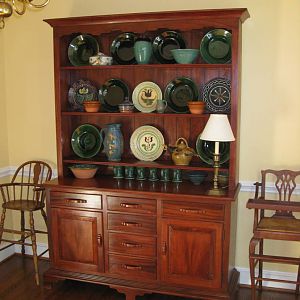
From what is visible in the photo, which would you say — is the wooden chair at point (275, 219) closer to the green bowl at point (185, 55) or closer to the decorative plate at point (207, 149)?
the decorative plate at point (207, 149)

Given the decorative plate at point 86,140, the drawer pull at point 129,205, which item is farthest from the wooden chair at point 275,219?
the decorative plate at point 86,140

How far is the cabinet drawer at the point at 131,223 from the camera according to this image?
9.57 ft

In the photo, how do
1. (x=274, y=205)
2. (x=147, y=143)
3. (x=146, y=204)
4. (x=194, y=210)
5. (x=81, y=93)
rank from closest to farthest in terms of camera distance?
1. (x=274, y=205)
2. (x=194, y=210)
3. (x=146, y=204)
4. (x=147, y=143)
5. (x=81, y=93)

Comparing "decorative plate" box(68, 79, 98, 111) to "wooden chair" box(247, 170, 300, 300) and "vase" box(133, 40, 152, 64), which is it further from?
"wooden chair" box(247, 170, 300, 300)

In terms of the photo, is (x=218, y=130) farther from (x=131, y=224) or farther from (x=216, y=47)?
(x=131, y=224)

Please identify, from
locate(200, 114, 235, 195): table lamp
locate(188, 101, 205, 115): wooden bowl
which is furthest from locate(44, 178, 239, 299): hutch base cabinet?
locate(188, 101, 205, 115): wooden bowl

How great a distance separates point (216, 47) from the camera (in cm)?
301

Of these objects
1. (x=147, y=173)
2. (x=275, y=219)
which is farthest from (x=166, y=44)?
(x=275, y=219)

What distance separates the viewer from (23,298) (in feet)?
10.1

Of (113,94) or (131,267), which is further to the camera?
(113,94)

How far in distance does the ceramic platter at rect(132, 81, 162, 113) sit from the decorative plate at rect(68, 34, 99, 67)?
49 cm

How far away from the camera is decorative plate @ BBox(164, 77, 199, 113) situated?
3141mm

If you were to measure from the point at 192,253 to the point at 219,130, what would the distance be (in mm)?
887

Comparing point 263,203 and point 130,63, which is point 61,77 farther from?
point 263,203
